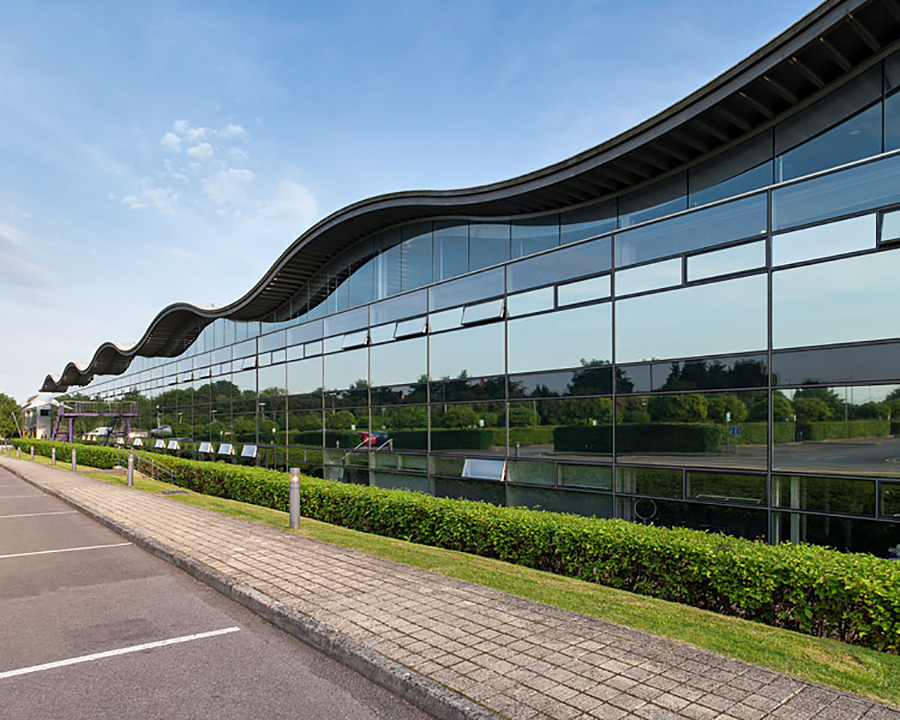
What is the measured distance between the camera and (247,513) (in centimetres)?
1387

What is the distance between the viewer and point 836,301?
8.69 meters

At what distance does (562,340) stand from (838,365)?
16.4 ft

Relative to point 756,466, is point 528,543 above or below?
below

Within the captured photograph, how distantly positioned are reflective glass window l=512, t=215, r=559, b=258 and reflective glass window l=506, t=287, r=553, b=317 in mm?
1115

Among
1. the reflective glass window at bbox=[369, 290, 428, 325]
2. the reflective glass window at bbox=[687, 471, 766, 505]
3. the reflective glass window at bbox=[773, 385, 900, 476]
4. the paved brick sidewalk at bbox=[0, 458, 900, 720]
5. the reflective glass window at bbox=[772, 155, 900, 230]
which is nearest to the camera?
the paved brick sidewalk at bbox=[0, 458, 900, 720]

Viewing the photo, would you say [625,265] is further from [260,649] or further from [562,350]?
[260,649]

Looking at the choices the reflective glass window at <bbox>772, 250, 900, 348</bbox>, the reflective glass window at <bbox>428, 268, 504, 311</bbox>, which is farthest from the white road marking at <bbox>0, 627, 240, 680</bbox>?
the reflective glass window at <bbox>428, 268, 504, 311</bbox>

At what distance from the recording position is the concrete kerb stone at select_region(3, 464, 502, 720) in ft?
13.7

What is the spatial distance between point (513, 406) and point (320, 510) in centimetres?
449

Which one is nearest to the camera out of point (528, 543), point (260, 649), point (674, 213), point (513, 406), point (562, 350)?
point (260, 649)

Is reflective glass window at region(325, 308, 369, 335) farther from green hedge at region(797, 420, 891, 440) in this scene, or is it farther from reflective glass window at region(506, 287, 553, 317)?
green hedge at region(797, 420, 891, 440)

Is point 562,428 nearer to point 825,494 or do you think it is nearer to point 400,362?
point 825,494

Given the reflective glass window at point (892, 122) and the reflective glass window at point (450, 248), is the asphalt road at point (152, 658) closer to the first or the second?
the reflective glass window at point (892, 122)

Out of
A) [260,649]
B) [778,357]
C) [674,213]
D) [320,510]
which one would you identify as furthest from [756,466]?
[320,510]
